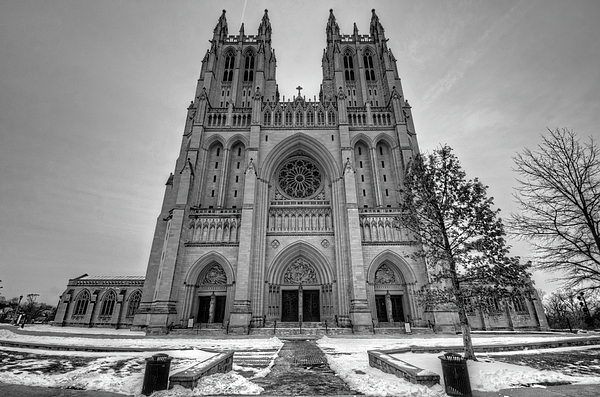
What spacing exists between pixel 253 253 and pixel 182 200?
8.37m

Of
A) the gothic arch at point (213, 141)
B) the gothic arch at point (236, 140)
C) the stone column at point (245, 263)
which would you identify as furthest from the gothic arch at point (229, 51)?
the stone column at point (245, 263)

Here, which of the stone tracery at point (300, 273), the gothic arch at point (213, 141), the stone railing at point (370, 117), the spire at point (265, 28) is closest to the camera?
the stone tracery at point (300, 273)

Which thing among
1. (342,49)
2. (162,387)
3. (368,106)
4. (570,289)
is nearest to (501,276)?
(570,289)

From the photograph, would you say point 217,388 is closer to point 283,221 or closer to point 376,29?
point 283,221

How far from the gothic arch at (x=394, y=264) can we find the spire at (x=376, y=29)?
30.0 m

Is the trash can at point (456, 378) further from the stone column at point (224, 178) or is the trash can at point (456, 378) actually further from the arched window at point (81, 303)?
the arched window at point (81, 303)

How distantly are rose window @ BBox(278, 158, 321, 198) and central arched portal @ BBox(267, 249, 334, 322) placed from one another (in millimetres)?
7331

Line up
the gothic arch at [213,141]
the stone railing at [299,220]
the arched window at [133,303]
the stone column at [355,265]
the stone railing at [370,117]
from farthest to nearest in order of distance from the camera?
the arched window at [133,303] → the stone railing at [370,117] → the gothic arch at [213,141] → the stone railing at [299,220] → the stone column at [355,265]

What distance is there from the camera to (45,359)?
7977mm

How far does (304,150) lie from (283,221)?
348 inches

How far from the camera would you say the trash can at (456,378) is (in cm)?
473

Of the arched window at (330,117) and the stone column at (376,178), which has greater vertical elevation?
the arched window at (330,117)

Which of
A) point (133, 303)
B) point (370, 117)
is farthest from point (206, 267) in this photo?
point (370, 117)

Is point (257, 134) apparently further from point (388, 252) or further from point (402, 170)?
point (388, 252)
